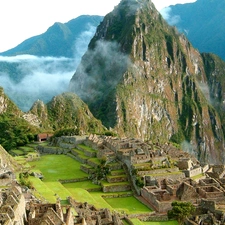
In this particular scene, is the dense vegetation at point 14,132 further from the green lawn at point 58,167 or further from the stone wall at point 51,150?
the green lawn at point 58,167

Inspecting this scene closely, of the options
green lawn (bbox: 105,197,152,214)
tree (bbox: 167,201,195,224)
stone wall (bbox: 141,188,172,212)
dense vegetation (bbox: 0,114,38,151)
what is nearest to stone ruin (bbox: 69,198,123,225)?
tree (bbox: 167,201,195,224)

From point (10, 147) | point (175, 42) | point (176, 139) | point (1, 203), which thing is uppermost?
point (175, 42)

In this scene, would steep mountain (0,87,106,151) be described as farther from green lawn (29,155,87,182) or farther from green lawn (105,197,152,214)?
green lawn (105,197,152,214)

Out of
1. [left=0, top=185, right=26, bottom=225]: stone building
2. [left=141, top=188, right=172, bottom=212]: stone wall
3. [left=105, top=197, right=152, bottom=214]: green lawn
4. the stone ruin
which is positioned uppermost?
[left=0, top=185, right=26, bottom=225]: stone building

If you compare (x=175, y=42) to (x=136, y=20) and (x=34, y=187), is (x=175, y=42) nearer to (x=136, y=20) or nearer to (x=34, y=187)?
(x=136, y=20)

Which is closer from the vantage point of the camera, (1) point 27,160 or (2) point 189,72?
(1) point 27,160

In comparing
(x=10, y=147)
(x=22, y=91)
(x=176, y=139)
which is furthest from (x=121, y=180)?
(x=176, y=139)
